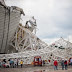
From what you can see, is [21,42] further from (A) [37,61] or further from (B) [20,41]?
(A) [37,61]

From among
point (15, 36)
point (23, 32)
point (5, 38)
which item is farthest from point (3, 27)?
point (23, 32)

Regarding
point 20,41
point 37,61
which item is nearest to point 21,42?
point 20,41

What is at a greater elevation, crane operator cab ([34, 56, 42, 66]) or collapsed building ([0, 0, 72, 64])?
collapsed building ([0, 0, 72, 64])

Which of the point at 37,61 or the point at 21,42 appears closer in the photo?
the point at 37,61

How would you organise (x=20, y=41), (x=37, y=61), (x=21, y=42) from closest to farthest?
1. (x=37, y=61)
2. (x=20, y=41)
3. (x=21, y=42)

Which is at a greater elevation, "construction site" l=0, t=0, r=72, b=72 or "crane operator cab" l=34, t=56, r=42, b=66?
"construction site" l=0, t=0, r=72, b=72

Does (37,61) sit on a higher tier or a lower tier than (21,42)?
lower

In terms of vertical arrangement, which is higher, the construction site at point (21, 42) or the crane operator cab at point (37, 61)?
the construction site at point (21, 42)

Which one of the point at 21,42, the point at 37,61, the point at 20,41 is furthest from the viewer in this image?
the point at 21,42

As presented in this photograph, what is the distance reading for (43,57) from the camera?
2977 cm

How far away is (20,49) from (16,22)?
7.40 m

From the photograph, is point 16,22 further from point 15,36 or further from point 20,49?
point 20,49

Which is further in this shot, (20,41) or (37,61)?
(20,41)

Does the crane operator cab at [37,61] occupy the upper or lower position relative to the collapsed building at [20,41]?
lower
